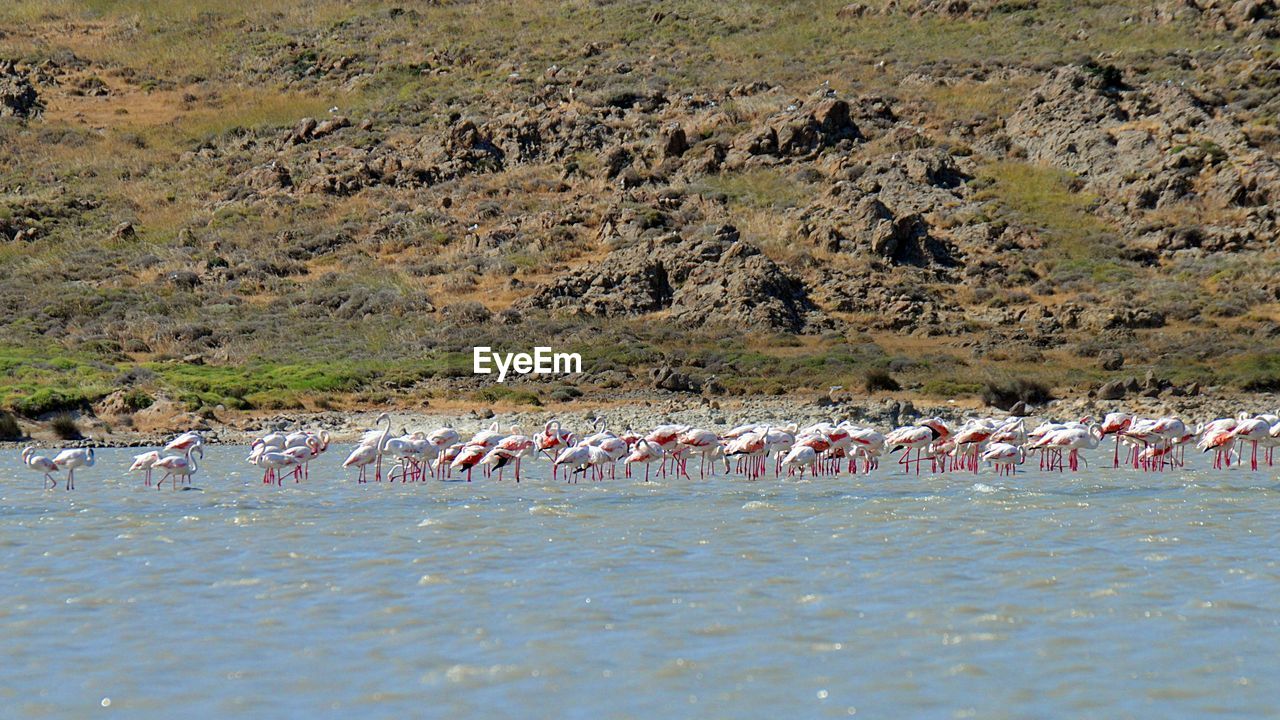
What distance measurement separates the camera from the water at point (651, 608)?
7.04 m

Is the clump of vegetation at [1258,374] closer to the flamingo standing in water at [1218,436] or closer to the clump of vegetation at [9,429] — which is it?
the flamingo standing in water at [1218,436]

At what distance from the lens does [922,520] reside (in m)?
13.1

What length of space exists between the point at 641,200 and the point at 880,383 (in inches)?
859

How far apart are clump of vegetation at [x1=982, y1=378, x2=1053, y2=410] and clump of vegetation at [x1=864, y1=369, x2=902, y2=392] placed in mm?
2599

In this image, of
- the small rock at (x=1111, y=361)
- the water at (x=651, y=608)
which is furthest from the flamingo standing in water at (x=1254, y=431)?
the small rock at (x=1111, y=361)

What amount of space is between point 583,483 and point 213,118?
54799 mm

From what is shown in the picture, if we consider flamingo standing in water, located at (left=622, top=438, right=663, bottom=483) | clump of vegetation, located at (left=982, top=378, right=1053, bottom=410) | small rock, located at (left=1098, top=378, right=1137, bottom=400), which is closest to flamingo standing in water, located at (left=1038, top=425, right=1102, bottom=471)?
flamingo standing in water, located at (left=622, top=438, right=663, bottom=483)

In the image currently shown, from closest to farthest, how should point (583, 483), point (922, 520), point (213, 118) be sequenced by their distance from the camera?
1. point (922, 520)
2. point (583, 483)
3. point (213, 118)

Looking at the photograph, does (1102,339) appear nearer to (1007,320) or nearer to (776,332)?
(1007,320)

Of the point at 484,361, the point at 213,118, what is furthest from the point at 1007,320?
the point at 213,118

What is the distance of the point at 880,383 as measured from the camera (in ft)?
102

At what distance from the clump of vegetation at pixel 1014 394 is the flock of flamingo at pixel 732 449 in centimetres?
825

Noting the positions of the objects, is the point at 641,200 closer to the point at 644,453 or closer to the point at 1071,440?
the point at 644,453

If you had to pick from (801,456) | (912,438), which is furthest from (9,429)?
(912,438)
